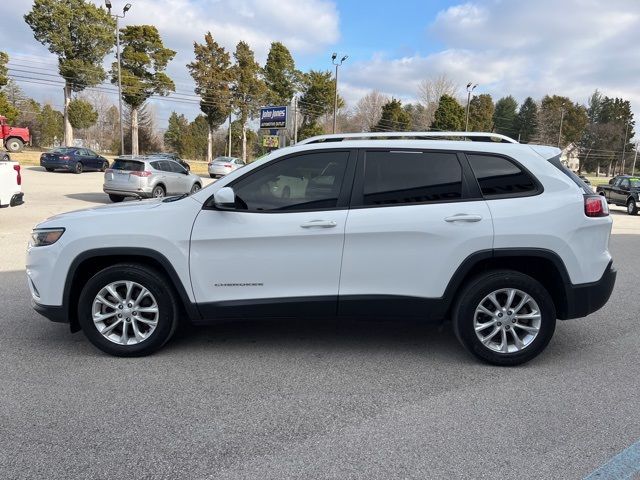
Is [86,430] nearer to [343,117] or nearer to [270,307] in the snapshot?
[270,307]

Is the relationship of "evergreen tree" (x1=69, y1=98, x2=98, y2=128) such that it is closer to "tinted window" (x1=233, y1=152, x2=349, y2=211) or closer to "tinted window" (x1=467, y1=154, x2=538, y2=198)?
"tinted window" (x1=233, y1=152, x2=349, y2=211)

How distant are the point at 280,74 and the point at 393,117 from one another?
Result: 58.3ft

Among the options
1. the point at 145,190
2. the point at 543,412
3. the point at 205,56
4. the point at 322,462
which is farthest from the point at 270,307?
the point at 205,56

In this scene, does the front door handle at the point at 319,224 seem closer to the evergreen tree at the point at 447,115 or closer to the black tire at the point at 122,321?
the black tire at the point at 122,321

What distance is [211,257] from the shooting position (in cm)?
389

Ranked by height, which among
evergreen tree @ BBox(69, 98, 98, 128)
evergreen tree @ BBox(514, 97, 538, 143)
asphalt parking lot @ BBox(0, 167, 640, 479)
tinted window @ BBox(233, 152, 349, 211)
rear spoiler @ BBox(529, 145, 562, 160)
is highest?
evergreen tree @ BBox(514, 97, 538, 143)

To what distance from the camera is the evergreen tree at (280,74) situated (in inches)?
2157

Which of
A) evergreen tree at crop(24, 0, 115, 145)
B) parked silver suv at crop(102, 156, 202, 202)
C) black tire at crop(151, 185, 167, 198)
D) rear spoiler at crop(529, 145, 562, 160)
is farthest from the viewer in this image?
evergreen tree at crop(24, 0, 115, 145)

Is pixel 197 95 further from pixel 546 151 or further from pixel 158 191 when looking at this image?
pixel 546 151

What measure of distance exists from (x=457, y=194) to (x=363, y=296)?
1.12 m

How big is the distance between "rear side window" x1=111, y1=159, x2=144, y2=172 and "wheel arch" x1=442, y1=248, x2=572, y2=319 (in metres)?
14.1

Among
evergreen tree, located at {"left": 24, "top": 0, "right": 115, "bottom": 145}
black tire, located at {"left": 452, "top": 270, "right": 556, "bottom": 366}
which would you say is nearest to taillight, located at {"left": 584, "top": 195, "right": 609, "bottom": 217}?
black tire, located at {"left": 452, "top": 270, "right": 556, "bottom": 366}

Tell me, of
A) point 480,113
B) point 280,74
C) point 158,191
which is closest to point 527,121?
point 480,113

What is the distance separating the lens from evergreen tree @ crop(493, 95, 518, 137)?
105 meters
